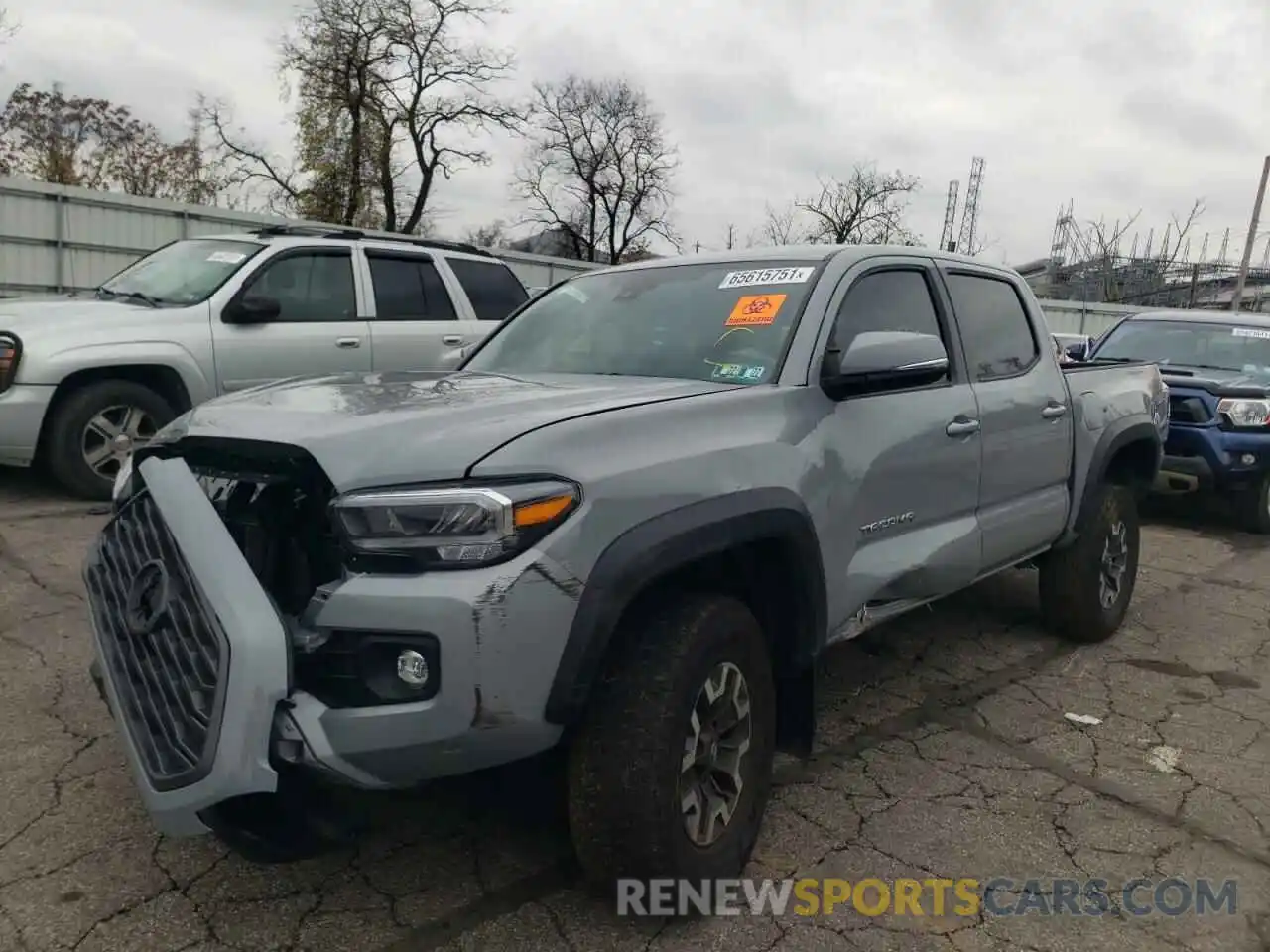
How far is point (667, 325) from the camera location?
3.44 metres

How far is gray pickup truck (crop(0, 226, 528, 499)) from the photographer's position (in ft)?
19.9

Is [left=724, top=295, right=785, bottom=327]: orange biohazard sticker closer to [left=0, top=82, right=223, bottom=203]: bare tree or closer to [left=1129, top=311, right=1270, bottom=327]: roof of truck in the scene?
[left=1129, top=311, right=1270, bottom=327]: roof of truck

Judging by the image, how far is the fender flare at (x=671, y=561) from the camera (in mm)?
2146

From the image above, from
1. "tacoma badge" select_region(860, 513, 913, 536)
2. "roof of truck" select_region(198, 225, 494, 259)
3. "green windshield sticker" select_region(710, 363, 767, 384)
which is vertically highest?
"roof of truck" select_region(198, 225, 494, 259)

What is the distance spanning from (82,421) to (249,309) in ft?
4.05

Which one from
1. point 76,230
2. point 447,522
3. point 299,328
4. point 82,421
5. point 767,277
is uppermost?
point 76,230

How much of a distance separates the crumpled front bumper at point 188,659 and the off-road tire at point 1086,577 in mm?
3777

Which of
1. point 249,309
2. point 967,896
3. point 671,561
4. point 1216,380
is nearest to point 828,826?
point 967,896

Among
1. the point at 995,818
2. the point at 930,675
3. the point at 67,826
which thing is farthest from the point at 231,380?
the point at 995,818

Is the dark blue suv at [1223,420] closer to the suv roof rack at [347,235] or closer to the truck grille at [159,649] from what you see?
the suv roof rack at [347,235]

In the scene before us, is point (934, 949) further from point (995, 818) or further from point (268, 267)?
point (268, 267)

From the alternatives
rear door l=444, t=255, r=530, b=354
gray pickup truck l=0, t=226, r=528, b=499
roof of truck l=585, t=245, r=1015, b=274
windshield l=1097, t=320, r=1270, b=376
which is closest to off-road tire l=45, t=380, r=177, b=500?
gray pickup truck l=0, t=226, r=528, b=499

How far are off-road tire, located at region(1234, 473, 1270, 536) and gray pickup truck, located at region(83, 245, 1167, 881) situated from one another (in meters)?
5.80

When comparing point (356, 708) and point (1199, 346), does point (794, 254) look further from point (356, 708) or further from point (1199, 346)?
point (1199, 346)
